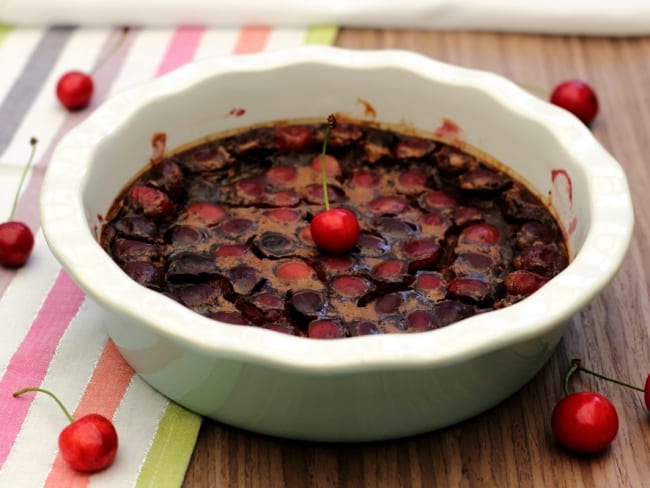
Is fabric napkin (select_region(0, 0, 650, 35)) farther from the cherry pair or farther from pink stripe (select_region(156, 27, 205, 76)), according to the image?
the cherry pair

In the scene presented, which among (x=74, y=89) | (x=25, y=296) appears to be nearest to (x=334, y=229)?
(x=25, y=296)

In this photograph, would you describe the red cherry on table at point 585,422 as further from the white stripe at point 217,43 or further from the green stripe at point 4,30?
the green stripe at point 4,30

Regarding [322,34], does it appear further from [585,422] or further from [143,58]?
[585,422]

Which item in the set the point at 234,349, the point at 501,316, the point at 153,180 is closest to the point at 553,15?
the point at 153,180

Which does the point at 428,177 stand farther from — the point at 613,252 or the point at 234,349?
the point at 234,349

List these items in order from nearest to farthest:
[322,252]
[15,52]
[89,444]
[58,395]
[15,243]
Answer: [89,444], [58,395], [322,252], [15,243], [15,52]
